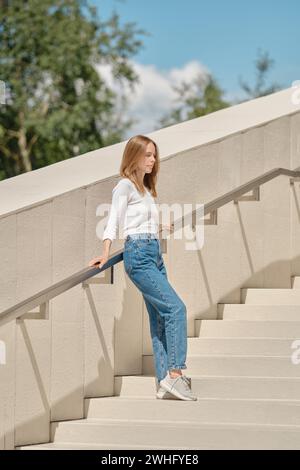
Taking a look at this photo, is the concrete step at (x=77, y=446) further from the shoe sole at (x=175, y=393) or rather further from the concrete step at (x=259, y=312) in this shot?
the concrete step at (x=259, y=312)

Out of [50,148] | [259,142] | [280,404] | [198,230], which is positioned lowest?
[280,404]

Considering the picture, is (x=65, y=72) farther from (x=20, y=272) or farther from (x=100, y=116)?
(x=20, y=272)

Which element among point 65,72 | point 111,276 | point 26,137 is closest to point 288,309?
point 111,276

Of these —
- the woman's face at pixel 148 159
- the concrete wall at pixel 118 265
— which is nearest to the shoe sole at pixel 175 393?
the concrete wall at pixel 118 265

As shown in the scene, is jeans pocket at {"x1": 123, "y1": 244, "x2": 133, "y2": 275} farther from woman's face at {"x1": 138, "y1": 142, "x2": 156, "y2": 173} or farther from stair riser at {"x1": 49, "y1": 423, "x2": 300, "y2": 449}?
stair riser at {"x1": 49, "y1": 423, "x2": 300, "y2": 449}

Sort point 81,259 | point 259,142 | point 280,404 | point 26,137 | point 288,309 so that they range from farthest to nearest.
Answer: point 26,137
point 259,142
point 288,309
point 81,259
point 280,404

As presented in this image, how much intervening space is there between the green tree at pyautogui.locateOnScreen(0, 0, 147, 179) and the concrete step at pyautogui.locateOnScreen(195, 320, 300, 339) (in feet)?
69.5

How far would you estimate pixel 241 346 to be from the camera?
766 centimetres

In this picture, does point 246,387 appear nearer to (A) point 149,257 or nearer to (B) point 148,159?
(A) point 149,257

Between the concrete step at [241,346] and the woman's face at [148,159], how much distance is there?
140 cm

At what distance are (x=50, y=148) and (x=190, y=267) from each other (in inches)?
947

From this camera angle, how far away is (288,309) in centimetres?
812

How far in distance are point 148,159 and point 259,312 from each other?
1772 millimetres

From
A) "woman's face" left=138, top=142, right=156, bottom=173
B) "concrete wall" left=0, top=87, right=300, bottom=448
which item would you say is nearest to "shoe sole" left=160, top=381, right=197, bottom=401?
"concrete wall" left=0, top=87, right=300, bottom=448
